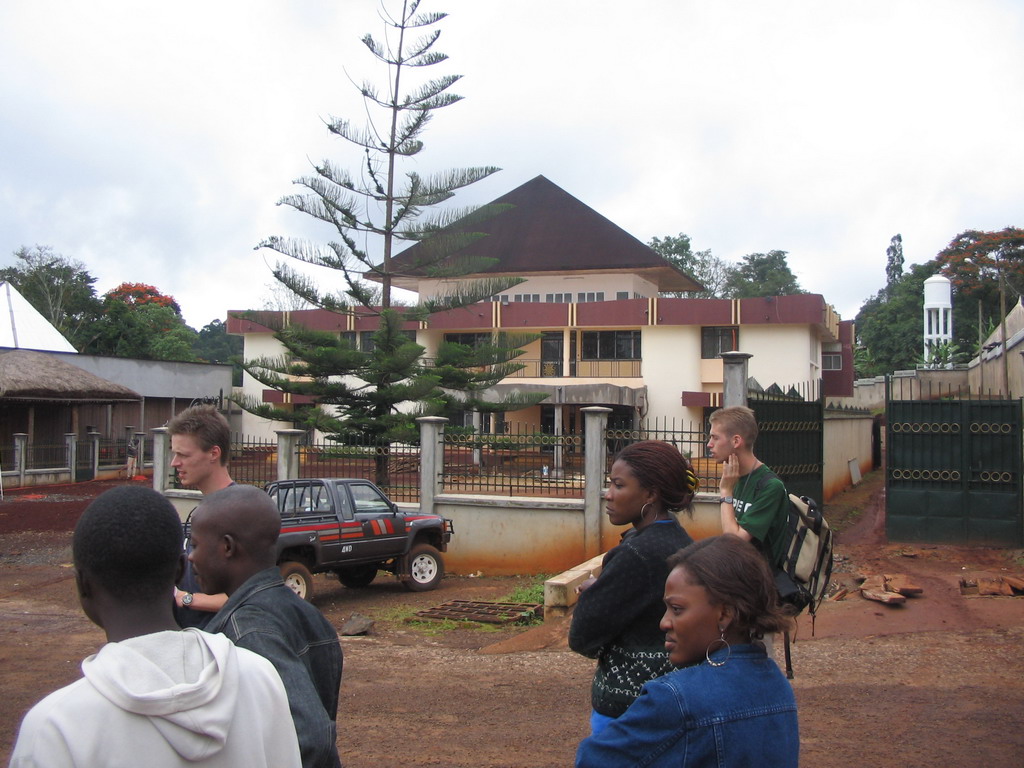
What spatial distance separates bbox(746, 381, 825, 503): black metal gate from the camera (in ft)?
35.3

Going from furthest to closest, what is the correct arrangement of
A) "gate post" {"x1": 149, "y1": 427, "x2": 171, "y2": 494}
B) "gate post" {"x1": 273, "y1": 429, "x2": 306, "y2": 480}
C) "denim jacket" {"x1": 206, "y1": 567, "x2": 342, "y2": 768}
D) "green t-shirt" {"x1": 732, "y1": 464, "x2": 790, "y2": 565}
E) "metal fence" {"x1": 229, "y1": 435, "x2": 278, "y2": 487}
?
"gate post" {"x1": 149, "y1": 427, "x2": 171, "y2": 494}, "metal fence" {"x1": 229, "y1": 435, "x2": 278, "y2": 487}, "gate post" {"x1": 273, "y1": 429, "x2": 306, "y2": 480}, "green t-shirt" {"x1": 732, "y1": 464, "x2": 790, "y2": 565}, "denim jacket" {"x1": 206, "y1": 567, "x2": 342, "y2": 768}

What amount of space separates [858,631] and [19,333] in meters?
28.6

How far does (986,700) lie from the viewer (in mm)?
5742

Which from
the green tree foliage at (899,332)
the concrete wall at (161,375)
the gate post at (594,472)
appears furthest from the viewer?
the green tree foliage at (899,332)

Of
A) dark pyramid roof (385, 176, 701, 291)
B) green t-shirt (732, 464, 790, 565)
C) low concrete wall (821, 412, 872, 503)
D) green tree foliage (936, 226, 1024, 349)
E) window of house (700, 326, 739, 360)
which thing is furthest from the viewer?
green tree foliage (936, 226, 1024, 349)

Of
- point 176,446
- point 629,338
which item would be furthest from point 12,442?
point 176,446

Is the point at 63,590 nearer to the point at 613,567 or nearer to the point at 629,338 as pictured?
the point at 613,567

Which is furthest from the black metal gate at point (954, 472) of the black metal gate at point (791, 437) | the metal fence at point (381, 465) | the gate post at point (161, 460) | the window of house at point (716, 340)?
the window of house at point (716, 340)

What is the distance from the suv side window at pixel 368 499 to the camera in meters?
10.1

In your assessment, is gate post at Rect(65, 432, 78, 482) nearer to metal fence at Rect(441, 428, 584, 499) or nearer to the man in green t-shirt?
metal fence at Rect(441, 428, 584, 499)

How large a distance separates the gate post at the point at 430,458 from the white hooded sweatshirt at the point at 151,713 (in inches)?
416

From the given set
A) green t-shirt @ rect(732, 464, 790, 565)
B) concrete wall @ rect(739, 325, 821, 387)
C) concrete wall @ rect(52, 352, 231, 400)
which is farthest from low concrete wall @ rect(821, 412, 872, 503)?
concrete wall @ rect(52, 352, 231, 400)

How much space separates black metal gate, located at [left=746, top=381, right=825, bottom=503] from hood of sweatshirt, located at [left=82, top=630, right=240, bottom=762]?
30.8ft

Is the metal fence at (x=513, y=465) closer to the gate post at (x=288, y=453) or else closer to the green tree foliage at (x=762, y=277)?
the gate post at (x=288, y=453)
